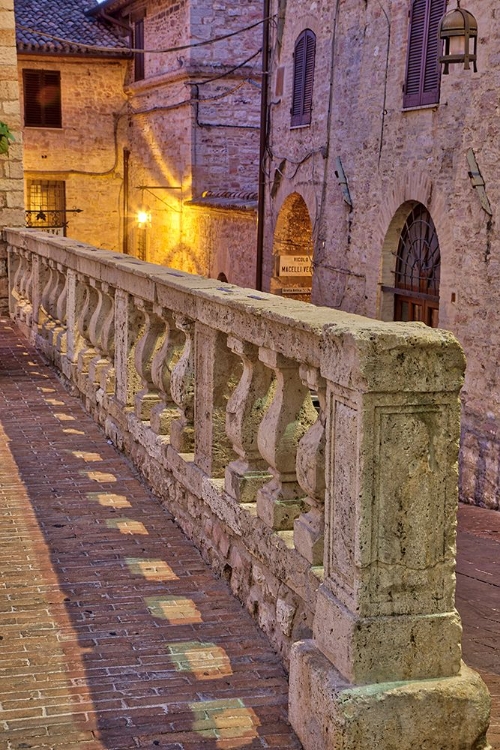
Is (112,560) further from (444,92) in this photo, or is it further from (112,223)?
(112,223)

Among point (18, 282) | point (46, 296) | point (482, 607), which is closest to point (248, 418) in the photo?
point (482, 607)

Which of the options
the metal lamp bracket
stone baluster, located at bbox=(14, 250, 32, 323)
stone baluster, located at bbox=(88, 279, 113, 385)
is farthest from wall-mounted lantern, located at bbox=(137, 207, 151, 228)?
stone baluster, located at bbox=(88, 279, 113, 385)

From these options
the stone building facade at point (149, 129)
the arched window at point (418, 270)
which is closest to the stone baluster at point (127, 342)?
the arched window at point (418, 270)

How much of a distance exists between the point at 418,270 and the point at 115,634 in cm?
1029

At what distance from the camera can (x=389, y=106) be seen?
559 inches

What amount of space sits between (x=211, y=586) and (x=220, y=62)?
21.6 meters

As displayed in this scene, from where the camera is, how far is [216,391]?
486 cm

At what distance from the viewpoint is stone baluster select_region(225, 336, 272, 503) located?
4305 millimetres

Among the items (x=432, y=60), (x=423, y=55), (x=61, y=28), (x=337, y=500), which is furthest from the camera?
(x=61, y=28)

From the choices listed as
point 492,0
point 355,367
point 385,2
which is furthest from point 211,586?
point 385,2

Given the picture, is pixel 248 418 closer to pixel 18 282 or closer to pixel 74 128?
pixel 18 282

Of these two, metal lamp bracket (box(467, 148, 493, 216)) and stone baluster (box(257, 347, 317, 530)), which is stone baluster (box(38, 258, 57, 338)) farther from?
stone baluster (box(257, 347, 317, 530))

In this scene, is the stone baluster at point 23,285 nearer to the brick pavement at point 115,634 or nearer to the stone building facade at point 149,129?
the brick pavement at point 115,634

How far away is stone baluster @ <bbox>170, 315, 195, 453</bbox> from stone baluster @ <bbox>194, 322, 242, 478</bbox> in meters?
0.27
